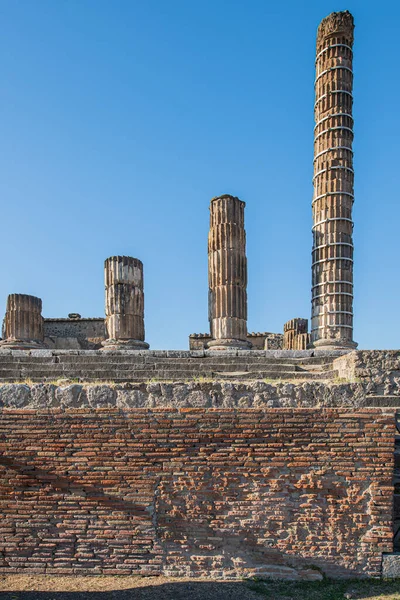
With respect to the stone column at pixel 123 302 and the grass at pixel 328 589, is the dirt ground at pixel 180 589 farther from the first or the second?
the stone column at pixel 123 302

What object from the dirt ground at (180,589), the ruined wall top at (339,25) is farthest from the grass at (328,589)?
the ruined wall top at (339,25)

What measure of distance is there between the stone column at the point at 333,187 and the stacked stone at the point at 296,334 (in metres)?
5.33

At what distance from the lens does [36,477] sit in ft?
16.9

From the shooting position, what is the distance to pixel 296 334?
18016mm

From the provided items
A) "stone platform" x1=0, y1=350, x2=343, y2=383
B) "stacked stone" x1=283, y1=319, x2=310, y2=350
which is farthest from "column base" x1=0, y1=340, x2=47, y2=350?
"stacked stone" x1=283, y1=319, x2=310, y2=350

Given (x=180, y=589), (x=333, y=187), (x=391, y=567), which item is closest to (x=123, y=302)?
(x=333, y=187)

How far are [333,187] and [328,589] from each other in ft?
31.4

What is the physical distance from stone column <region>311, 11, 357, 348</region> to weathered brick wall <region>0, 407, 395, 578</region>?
694cm

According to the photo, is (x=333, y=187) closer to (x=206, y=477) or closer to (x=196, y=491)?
(x=206, y=477)

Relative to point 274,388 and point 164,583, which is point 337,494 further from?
point 164,583

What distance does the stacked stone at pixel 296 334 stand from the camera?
1748 centimetres

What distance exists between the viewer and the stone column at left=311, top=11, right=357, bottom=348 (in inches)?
468

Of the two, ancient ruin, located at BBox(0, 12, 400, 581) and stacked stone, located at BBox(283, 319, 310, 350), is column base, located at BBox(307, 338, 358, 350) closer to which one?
stacked stone, located at BBox(283, 319, 310, 350)

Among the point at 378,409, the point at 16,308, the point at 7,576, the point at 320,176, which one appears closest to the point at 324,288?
the point at 320,176
